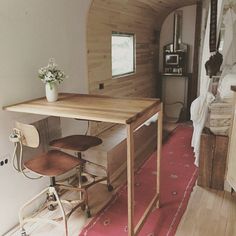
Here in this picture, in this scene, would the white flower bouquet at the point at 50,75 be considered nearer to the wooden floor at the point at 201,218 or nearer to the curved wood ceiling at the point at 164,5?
the wooden floor at the point at 201,218

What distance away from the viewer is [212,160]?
2.69 metres

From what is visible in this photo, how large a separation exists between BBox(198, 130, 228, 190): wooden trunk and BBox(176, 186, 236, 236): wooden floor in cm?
10

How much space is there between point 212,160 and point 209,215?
58cm

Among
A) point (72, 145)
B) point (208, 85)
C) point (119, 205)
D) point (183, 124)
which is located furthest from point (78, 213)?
point (183, 124)

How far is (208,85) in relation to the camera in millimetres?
2947

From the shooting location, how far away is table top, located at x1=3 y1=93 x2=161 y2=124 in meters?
1.74

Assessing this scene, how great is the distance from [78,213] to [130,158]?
100cm

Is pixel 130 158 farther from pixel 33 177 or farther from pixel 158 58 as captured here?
pixel 158 58

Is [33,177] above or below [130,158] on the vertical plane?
below

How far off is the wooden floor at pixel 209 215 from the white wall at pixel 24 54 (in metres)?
1.39

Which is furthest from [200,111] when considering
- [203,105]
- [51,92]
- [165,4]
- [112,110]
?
[165,4]

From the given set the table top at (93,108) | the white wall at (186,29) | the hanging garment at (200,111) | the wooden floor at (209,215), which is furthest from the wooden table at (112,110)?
the white wall at (186,29)

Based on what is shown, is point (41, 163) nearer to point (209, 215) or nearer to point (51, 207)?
point (51, 207)

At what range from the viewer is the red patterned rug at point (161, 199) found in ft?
7.16
